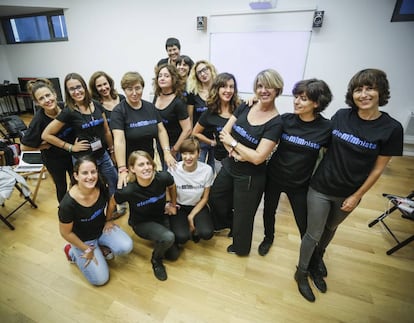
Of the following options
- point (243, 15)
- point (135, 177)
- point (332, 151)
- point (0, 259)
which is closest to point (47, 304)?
point (0, 259)

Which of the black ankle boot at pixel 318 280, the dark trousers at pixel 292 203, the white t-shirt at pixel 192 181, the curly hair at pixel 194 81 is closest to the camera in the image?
the dark trousers at pixel 292 203

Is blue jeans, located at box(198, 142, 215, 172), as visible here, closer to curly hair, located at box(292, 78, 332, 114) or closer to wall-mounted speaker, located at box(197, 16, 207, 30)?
curly hair, located at box(292, 78, 332, 114)

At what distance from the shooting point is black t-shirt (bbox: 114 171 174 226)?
1675 mm

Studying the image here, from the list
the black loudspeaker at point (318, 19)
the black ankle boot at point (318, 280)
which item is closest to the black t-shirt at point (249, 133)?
the black ankle boot at point (318, 280)

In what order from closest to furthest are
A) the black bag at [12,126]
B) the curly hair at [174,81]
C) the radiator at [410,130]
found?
the curly hair at [174,81]
the black bag at [12,126]
the radiator at [410,130]

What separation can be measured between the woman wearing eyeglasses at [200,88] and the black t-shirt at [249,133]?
0.60m

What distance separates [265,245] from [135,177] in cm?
133

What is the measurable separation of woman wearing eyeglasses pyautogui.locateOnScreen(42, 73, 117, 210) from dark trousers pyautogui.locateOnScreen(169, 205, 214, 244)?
954 millimetres

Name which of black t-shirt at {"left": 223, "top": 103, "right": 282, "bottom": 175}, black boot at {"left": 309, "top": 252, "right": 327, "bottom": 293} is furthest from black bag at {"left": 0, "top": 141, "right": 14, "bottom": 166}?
black boot at {"left": 309, "top": 252, "right": 327, "bottom": 293}

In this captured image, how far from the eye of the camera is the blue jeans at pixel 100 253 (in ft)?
5.29

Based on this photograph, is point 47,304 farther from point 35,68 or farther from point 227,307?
point 35,68

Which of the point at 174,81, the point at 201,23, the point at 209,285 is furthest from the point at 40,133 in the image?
the point at 201,23

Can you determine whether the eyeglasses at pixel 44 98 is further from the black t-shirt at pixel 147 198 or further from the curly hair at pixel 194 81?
the curly hair at pixel 194 81

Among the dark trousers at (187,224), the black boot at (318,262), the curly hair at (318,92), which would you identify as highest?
the curly hair at (318,92)
